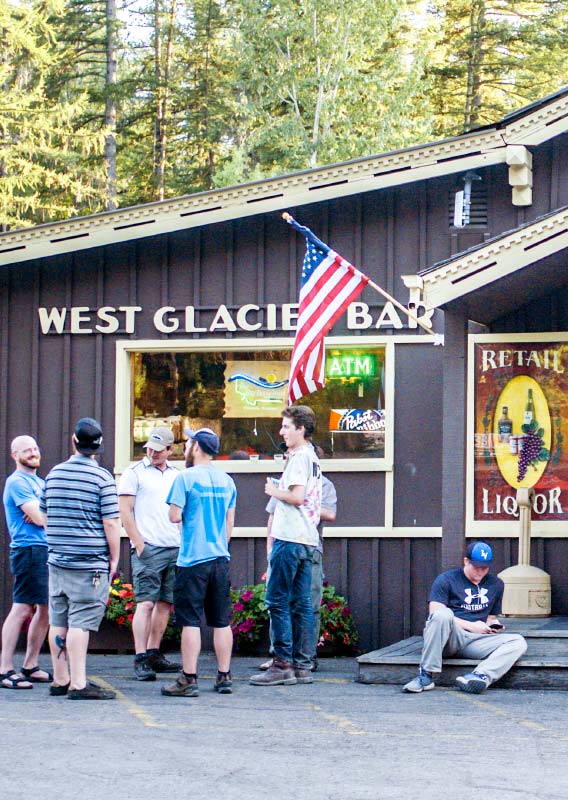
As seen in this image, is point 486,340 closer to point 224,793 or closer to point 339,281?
point 339,281

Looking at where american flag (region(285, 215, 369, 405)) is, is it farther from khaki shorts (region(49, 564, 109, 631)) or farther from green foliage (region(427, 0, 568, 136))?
green foliage (region(427, 0, 568, 136))

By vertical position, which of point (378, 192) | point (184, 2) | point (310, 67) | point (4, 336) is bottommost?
point (4, 336)

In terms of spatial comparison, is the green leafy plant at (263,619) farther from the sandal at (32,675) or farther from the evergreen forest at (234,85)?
the evergreen forest at (234,85)

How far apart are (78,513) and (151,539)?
1274 mm

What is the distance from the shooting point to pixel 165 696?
28.4ft

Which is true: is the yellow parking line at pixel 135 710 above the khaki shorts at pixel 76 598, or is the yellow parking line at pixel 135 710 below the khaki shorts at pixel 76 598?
below

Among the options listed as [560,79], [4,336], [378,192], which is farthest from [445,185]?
[560,79]

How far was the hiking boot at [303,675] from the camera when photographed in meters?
9.32

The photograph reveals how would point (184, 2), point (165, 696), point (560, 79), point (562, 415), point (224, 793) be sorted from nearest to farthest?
point (224, 793), point (165, 696), point (562, 415), point (560, 79), point (184, 2)

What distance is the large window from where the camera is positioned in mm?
11531

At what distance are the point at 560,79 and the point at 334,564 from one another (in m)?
25.4

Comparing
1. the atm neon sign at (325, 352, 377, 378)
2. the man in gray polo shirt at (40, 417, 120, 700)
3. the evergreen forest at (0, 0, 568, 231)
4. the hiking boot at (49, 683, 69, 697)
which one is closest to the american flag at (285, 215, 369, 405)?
the atm neon sign at (325, 352, 377, 378)

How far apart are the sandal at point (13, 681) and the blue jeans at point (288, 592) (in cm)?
182

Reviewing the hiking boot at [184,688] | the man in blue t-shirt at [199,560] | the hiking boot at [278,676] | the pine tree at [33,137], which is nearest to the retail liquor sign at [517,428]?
the hiking boot at [278,676]
